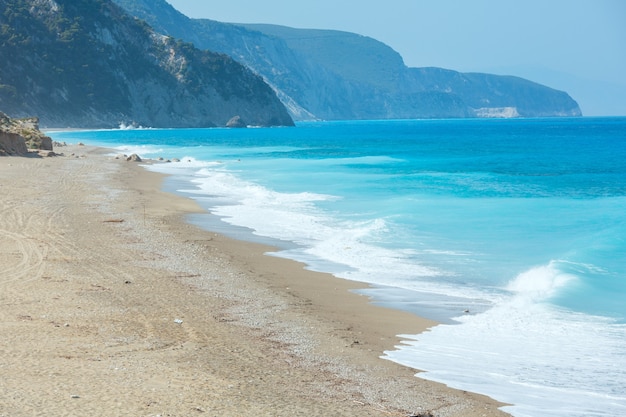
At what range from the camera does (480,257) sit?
51.0ft

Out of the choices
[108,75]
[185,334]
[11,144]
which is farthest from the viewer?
[108,75]

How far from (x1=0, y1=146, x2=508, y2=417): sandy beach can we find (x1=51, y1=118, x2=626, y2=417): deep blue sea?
639 millimetres

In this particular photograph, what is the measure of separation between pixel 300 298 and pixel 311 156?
44.1 metres

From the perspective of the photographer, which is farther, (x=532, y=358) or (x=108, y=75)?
(x=108, y=75)

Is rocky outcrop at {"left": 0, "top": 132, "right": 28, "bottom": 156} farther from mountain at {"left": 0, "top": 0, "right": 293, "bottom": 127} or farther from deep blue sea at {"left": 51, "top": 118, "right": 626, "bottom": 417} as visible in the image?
mountain at {"left": 0, "top": 0, "right": 293, "bottom": 127}

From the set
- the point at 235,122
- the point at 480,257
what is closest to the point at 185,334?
the point at 480,257

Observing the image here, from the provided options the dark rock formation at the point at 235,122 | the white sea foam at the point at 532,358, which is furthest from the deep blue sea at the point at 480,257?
the dark rock formation at the point at 235,122

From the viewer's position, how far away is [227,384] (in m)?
7.09

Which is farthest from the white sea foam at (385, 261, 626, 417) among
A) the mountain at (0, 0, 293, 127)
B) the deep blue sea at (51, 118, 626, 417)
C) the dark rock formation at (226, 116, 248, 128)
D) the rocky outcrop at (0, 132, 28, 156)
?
the dark rock formation at (226, 116, 248, 128)

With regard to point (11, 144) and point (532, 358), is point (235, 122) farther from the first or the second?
point (532, 358)

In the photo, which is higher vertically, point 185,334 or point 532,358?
point 532,358

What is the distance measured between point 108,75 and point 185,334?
137 metres

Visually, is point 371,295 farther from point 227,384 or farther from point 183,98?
point 183,98

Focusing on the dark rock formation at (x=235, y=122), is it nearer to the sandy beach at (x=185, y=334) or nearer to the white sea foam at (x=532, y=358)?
the sandy beach at (x=185, y=334)
